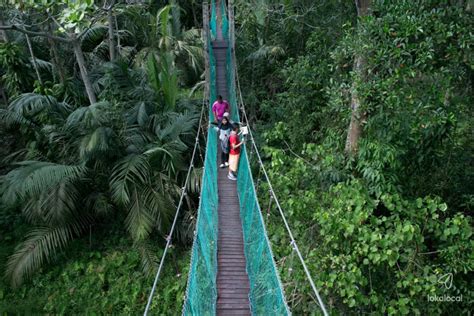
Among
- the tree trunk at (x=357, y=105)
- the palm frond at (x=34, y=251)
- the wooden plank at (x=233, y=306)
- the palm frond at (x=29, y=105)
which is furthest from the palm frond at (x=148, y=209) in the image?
the tree trunk at (x=357, y=105)

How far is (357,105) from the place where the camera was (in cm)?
297

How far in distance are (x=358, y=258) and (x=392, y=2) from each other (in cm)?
174

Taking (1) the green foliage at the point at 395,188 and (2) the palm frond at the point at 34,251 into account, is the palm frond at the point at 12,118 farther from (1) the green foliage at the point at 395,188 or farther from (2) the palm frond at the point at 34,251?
(1) the green foliage at the point at 395,188

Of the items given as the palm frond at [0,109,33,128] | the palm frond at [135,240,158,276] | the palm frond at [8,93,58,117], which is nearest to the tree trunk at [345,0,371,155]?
the palm frond at [135,240,158,276]

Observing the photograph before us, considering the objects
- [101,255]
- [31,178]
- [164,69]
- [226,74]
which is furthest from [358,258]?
[226,74]

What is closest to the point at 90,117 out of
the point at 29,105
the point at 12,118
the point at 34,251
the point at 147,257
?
the point at 29,105

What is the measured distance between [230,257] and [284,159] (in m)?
1.11

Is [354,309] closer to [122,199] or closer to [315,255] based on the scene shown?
[315,255]

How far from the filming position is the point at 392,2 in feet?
9.19

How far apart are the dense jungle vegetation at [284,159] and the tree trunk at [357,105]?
14 mm

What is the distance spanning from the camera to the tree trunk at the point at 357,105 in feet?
9.48

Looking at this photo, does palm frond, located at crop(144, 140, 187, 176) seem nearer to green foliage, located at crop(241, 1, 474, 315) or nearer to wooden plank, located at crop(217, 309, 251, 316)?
green foliage, located at crop(241, 1, 474, 315)

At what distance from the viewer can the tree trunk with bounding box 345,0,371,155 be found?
9.48 ft

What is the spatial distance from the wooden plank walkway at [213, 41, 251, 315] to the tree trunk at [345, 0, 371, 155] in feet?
3.54
